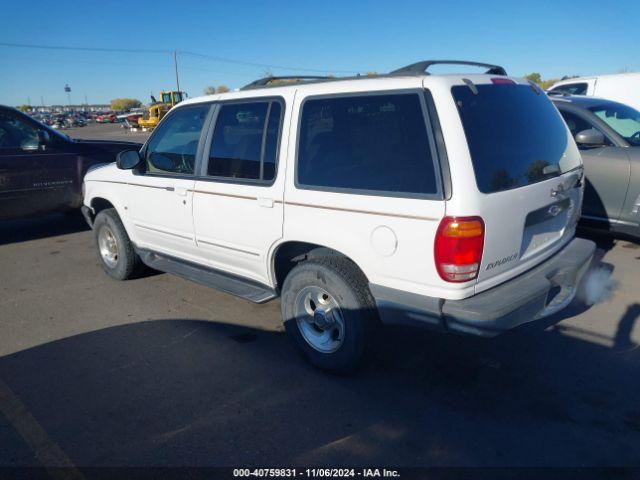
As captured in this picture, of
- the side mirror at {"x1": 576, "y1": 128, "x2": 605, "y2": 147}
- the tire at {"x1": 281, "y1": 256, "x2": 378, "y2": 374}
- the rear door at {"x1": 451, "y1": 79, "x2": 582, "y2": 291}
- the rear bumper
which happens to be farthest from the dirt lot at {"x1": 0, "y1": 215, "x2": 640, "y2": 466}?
the side mirror at {"x1": 576, "y1": 128, "x2": 605, "y2": 147}

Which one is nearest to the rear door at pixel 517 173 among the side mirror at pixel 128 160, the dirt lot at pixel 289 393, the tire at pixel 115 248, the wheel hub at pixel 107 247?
the dirt lot at pixel 289 393

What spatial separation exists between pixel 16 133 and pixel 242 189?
16.7ft

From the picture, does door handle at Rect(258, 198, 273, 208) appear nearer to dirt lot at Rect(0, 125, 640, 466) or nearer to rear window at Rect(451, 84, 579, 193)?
dirt lot at Rect(0, 125, 640, 466)

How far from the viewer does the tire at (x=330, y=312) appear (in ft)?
9.77

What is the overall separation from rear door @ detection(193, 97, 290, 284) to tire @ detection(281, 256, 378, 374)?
352 millimetres

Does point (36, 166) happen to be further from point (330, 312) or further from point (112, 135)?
point (112, 135)

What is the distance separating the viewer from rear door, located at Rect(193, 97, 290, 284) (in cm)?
332

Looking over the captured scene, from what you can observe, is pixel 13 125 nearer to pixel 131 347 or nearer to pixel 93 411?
pixel 131 347

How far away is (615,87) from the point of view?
11.5 meters

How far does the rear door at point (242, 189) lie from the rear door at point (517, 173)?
1.30 metres

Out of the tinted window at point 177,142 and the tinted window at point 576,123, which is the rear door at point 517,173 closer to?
the tinted window at point 177,142

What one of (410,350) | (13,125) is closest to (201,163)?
(410,350)

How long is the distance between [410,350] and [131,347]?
2.18 metres

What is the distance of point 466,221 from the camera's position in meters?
2.47
